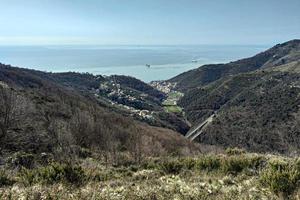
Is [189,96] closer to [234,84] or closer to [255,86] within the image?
[234,84]

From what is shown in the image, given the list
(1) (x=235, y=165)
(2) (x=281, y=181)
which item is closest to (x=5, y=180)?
(2) (x=281, y=181)

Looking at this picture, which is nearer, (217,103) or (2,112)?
(2,112)

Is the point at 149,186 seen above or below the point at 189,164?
above

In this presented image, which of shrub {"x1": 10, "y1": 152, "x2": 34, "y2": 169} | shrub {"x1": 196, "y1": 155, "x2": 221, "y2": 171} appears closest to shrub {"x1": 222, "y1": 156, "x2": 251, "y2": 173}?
shrub {"x1": 196, "y1": 155, "x2": 221, "y2": 171}

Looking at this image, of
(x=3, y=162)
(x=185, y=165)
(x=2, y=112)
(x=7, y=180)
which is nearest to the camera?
(x=7, y=180)

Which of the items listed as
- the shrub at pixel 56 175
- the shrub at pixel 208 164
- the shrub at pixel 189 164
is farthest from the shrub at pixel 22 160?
the shrub at pixel 208 164

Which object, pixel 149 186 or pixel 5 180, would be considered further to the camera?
pixel 5 180

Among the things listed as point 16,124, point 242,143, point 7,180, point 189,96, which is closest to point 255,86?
point 189,96

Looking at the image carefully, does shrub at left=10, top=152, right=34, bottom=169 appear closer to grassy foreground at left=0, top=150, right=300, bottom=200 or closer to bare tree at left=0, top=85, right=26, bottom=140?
grassy foreground at left=0, top=150, right=300, bottom=200

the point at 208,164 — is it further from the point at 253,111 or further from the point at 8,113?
the point at 253,111
